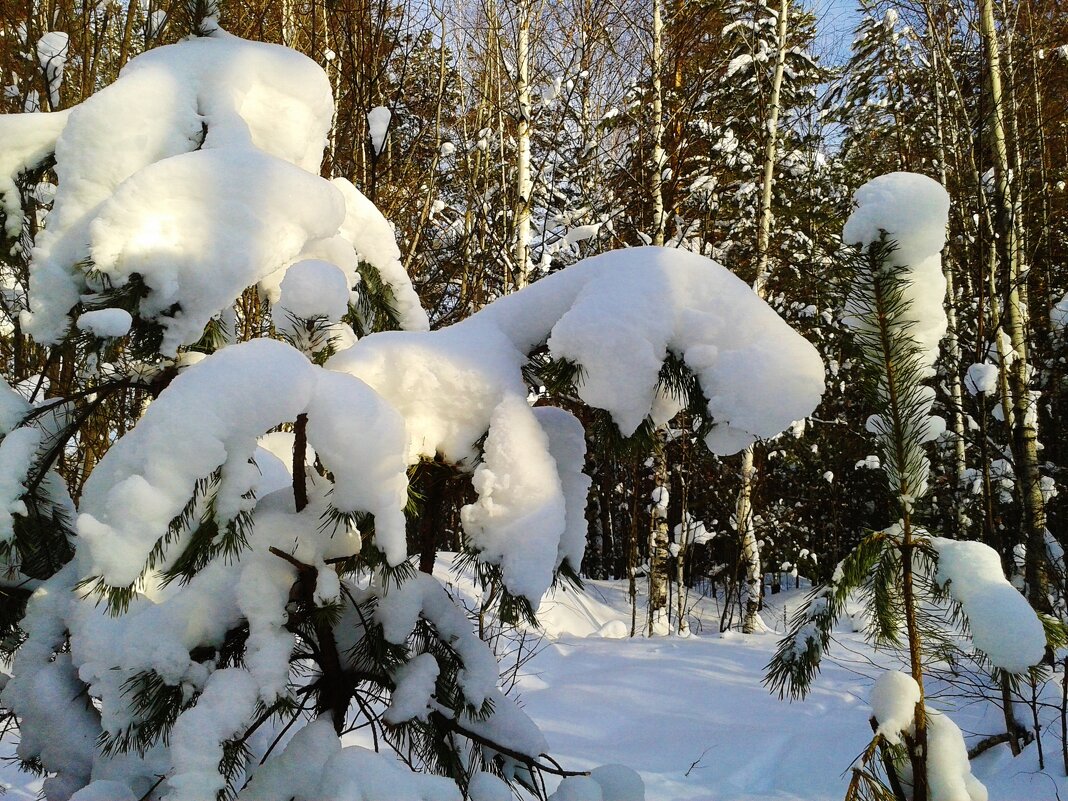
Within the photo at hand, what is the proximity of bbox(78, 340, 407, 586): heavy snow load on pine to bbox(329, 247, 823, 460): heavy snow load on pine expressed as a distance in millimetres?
221

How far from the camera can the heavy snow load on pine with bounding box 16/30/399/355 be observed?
1.30 meters

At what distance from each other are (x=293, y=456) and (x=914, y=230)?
1.19m

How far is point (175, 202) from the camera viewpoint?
4.33 feet

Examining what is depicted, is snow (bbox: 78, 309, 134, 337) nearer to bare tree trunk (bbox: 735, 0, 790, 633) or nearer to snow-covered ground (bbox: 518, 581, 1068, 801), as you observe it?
snow-covered ground (bbox: 518, 581, 1068, 801)

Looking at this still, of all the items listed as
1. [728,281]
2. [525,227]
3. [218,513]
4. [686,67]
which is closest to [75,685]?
[218,513]

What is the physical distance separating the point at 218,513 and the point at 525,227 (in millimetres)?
6071

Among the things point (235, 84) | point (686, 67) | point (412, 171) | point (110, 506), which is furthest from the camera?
point (686, 67)

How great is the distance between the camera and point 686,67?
8781 mm

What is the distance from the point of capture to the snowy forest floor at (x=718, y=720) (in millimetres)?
3924

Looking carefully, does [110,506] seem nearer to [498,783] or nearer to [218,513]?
[218,513]

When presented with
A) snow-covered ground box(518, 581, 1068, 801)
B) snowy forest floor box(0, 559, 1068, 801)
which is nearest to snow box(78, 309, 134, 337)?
snowy forest floor box(0, 559, 1068, 801)

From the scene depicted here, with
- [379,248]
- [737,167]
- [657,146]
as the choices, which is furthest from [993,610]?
[737,167]

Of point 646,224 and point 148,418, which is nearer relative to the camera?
point 148,418

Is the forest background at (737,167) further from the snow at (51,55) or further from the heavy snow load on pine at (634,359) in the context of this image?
the heavy snow load on pine at (634,359)
